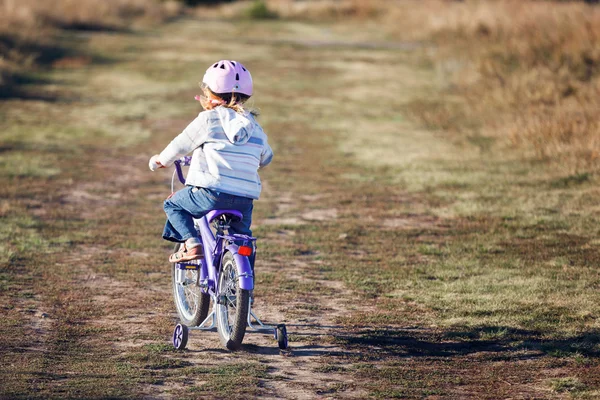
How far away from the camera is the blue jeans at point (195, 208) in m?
6.04

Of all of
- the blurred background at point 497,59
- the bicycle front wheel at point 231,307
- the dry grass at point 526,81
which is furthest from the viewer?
the blurred background at point 497,59

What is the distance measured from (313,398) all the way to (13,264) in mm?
4253

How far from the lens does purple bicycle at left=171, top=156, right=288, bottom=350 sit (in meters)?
5.80

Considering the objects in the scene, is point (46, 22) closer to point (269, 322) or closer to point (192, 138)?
point (269, 322)

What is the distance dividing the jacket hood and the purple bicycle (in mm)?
475

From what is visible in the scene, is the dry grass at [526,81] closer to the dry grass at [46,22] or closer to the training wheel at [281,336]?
the training wheel at [281,336]

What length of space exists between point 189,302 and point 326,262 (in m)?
2.30

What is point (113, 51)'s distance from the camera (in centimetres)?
3022

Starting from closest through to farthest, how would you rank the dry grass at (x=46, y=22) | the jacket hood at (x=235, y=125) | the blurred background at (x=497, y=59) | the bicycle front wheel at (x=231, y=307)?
the bicycle front wheel at (x=231, y=307) < the jacket hood at (x=235, y=125) < the blurred background at (x=497, y=59) < the dry grass at (x=46, y=22)

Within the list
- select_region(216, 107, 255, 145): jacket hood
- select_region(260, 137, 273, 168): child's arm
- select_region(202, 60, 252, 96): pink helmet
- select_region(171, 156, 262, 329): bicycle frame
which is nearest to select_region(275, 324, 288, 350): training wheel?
select_region(171, 156, 262, 329): bicycle frame

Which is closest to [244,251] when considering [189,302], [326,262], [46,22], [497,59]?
[189,302]

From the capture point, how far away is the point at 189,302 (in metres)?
6.96

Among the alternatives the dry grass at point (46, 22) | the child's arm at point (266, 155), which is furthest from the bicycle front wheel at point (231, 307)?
the dry grass at point (46, 22)

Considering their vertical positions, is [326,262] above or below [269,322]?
above
